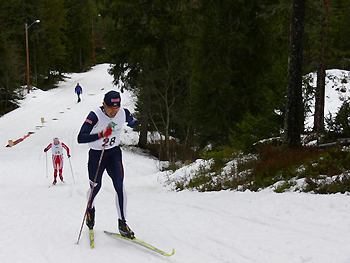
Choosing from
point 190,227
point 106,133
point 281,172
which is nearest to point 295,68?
point 281,172

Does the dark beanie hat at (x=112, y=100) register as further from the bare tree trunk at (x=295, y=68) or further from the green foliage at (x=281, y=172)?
the bare tree trunk at (x=295, y=68)

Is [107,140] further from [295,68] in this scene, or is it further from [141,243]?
[295,68]

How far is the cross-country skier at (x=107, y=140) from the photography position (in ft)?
18.6

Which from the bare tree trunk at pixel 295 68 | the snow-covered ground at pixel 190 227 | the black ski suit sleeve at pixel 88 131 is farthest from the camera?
the bare tree trunk at pixel 295 68

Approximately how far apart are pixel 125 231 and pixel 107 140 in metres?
1.59

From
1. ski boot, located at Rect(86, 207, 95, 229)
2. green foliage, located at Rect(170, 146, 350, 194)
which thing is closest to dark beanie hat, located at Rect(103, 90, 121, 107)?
ski boot, located at Rect(86, 207, 95, 229)

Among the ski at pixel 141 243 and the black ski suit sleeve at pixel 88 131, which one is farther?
the black ski suit sleeve at pixel 88 131

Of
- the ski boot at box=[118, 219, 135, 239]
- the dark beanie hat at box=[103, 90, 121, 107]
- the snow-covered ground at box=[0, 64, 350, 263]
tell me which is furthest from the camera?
the ski boot at box=[118, 219, 135, 239]

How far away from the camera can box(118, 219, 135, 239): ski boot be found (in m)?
6.03

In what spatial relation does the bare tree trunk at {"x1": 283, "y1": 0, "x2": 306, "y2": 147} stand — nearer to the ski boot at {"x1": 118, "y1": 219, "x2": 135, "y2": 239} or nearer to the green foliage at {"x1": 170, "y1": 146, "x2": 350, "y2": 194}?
the green foliage at {"x1": 170, "y1": 146, "x2": 350, "y2": 194}

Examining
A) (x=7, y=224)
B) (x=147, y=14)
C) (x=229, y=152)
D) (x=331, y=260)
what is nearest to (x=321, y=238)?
(x=331, y=260)

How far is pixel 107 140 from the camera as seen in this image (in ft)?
19.6

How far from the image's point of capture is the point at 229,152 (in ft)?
41.5

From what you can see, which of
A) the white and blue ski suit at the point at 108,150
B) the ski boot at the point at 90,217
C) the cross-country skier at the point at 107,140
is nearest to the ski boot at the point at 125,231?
the cross-country skier at the point at 107,140
